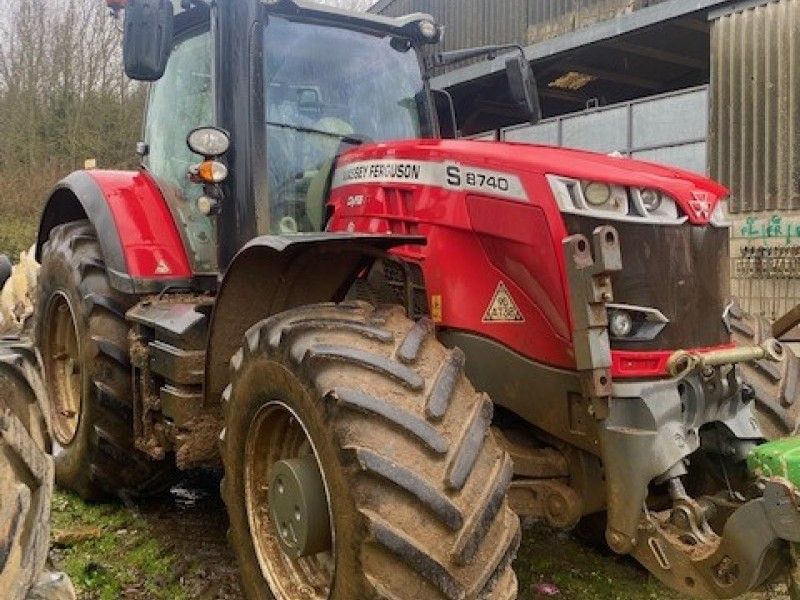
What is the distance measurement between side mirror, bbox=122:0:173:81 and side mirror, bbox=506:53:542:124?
5.47 feet

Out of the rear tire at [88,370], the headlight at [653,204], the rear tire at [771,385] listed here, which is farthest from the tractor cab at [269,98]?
the rear tire at [771,385]

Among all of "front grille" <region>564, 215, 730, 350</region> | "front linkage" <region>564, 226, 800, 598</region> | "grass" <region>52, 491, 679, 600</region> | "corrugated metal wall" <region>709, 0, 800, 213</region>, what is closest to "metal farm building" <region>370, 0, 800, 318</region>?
"corrugated metal wall" <region>709, 0, 800, 213</region>

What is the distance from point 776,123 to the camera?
30.1 ft

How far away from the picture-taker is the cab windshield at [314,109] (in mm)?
3609

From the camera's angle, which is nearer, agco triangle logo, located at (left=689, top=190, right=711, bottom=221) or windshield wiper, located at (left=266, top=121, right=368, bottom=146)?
agco triangle logo, located at (left=689, top=190, right=711, bottom=221)

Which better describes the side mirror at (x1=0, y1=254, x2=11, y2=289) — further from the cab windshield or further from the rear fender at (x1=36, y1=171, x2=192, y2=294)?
the cab windshield

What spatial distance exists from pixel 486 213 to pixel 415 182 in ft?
1.15

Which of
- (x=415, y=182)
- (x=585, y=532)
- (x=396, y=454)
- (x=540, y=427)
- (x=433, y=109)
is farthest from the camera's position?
(x=433, y=109)

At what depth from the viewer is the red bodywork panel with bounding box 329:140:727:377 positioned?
8.68ft

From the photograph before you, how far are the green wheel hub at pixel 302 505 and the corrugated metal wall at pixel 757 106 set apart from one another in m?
7.99

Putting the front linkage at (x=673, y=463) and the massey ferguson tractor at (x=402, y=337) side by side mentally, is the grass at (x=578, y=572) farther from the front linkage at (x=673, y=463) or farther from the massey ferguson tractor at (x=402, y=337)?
the front linkage at (x=673, y=463)

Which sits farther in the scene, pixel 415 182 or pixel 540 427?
pixel 415 182

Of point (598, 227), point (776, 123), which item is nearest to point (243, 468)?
point (598, 227)

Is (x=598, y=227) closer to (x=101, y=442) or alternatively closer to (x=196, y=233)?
(x=196, y=233)
